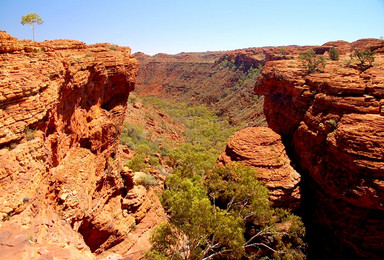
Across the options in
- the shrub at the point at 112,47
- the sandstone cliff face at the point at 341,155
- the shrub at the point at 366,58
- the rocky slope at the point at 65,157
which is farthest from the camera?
the shrub at the point at 366,58

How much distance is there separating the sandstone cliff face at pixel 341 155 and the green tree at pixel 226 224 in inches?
86.7

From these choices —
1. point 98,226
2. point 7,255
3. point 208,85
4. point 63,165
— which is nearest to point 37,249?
point 7,255

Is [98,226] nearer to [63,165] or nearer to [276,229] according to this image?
[63,165]

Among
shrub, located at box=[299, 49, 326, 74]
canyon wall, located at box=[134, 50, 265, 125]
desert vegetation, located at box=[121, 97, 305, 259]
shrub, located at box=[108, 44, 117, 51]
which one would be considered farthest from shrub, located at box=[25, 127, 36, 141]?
canyon wall, located at box=[134, 50, 265, 125]

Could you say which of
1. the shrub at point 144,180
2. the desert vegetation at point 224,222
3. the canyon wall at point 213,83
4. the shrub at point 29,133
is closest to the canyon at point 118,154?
the shrub at point 29,133

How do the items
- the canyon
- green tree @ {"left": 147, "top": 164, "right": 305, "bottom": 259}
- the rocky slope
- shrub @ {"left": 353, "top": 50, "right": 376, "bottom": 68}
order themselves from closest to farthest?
the rocky slope
the canyon
green tree @ {"left": 147, "top": 164, "right": 305, "bottom": 259}
shrub @ {"left": 353, "top": 50, "right": 376, "bottom": 68}

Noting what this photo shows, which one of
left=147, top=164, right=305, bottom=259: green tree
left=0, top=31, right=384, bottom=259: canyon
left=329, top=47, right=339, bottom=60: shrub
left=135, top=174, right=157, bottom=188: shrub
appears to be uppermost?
left=329, top=47, right=339, bottom=60: shrub

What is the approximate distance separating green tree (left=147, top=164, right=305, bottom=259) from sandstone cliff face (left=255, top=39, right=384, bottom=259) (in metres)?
2.20

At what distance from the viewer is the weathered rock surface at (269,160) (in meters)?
15.4

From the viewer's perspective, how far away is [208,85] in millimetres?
87938

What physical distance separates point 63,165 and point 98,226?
2.98 metres

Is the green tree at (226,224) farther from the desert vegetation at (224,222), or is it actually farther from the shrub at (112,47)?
the shrub at (112,47)

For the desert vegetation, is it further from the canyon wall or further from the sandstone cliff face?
the canyon wall

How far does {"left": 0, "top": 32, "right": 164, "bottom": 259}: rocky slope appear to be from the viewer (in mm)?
5281
